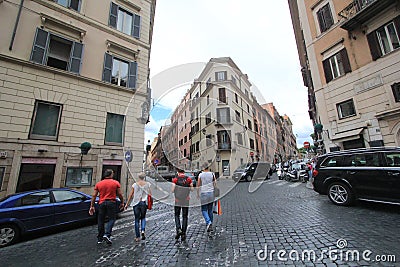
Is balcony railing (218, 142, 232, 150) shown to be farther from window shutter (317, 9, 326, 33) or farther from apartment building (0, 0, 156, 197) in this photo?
window shutter (317, 9, 326, 33)

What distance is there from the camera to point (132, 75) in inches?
440

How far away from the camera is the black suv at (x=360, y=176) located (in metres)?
4.66

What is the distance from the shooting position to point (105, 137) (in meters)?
9.67

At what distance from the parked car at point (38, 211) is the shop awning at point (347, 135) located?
41.2ft

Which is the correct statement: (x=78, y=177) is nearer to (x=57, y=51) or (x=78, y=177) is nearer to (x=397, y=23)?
(x=57, y=51)

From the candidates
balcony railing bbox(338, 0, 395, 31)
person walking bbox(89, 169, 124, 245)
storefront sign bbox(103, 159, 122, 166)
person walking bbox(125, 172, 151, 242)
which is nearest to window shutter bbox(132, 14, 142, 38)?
storefront sign bbox(103, 159, 122, 166)

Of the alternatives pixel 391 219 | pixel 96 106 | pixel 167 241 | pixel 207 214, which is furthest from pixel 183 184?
pixel 96 106

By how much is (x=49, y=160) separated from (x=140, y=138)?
4.40 meters

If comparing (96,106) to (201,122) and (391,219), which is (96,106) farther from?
(391,219)

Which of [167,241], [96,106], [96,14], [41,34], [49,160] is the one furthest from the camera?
[96,14]

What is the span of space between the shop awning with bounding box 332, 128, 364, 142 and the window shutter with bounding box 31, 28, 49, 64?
16059 millimetres

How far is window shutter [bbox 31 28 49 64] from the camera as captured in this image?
324 inches

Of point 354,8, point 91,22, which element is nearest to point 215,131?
point 91,22

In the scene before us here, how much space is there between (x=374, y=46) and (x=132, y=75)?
44.6 ft
